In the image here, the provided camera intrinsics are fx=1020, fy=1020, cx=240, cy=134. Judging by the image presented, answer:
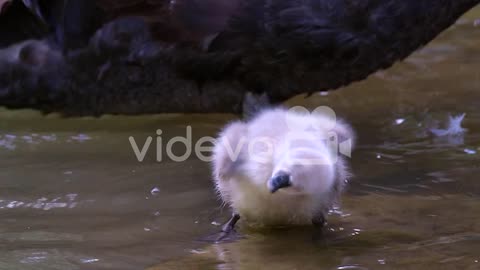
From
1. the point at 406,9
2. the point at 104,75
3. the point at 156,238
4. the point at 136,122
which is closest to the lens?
the point at 156,238

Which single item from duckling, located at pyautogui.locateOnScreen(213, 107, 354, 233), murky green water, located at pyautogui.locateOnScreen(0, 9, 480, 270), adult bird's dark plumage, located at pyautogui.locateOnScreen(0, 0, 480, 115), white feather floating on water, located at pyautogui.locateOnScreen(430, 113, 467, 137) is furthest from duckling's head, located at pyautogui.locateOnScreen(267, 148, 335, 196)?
white feather floating on water, located at pyautogui.locateOnScreen(430, 113, 467, 137)

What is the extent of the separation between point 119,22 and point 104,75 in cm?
28

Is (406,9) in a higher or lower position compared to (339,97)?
higher

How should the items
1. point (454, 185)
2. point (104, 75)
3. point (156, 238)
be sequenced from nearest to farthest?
point (156, 238)
point (454, 185)
point (104, 75)

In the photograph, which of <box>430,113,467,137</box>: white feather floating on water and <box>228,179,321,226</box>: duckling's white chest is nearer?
<box>228,179,321,226</box>: duckling's white chest

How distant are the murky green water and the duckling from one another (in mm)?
92

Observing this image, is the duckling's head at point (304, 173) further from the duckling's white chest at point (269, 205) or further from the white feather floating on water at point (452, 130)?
the white feather floating on water at point (452, 130)

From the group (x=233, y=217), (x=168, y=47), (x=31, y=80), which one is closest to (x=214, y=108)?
(x=168, y=47)

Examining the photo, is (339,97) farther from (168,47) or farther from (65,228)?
(65,228)

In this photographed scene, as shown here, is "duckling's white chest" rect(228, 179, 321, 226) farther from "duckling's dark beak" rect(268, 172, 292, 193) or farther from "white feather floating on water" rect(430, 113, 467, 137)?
"white feather floating on water" rect(430, 113, 467, 137)

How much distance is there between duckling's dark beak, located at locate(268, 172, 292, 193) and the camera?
9.57 feet

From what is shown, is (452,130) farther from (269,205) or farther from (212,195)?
(269,205)

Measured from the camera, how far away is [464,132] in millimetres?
4777

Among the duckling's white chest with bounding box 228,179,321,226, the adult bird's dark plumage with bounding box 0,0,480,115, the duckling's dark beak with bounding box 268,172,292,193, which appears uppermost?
the adult bird's dark plumage with bounding box 0,0,480,115
